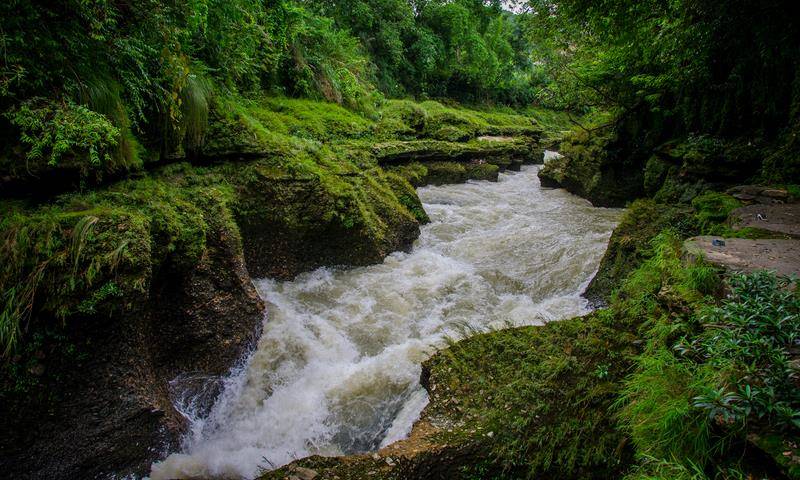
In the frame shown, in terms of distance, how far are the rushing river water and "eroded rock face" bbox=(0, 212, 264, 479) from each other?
0.31 meters

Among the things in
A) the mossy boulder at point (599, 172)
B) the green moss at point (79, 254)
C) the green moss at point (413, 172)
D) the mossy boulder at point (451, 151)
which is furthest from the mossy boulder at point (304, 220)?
the mossy boulder at point (599, 172)

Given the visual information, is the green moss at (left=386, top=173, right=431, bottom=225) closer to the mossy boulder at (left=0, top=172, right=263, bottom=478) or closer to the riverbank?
the mossy boulder at (left=0, top=172, right=263, bottom=478)

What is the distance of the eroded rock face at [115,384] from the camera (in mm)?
2730

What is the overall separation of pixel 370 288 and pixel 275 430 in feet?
7.91

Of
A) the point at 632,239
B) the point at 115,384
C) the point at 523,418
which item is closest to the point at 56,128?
the point at 115,384

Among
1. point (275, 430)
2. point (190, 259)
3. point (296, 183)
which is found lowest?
point (275, 430)

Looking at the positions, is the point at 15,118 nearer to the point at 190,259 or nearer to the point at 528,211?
the point at 190,259

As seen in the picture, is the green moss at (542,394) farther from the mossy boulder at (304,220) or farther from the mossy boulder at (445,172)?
the mossy boulder at (445,172)

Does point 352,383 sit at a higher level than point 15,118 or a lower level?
lower

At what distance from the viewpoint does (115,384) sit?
3.03 meters

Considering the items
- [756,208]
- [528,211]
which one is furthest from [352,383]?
[528,211]

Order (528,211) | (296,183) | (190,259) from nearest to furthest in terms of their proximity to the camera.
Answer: (190,259), (296,183), (528,211)

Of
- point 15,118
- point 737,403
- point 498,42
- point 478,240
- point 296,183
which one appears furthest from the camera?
point 498,42

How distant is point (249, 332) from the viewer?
435 centimetres
